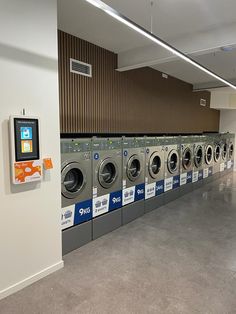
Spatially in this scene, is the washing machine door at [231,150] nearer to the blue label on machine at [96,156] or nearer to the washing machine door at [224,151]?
the washing machine door at [224,151]

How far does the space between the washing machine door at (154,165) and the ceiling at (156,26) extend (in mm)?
1799

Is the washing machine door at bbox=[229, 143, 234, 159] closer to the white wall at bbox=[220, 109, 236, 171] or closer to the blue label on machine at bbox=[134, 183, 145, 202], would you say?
the white wall at bbox=[220, 109, 236, 171]

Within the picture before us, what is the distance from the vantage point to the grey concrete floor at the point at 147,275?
89.0 inches

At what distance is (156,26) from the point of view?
3420 millimetres

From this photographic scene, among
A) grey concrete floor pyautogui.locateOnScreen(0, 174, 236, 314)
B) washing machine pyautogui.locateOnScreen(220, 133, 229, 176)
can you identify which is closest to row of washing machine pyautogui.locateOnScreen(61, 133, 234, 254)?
grey concrete floor pyautogui.locateOnScreen(0, 174, 236, 314)

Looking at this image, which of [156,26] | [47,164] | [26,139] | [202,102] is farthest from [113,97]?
[202,102]

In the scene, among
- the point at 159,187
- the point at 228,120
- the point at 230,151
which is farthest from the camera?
the point at 228,120

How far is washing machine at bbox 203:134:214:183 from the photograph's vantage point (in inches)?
275

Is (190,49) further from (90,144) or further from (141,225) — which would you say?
(141,225)

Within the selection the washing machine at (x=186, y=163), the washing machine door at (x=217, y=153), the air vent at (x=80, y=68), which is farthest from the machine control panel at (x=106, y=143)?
the washing machine door at (x=217, y=153)

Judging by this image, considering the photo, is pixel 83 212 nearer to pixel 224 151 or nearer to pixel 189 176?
pixel 189 176

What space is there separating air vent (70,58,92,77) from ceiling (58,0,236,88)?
40cm

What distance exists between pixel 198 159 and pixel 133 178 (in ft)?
10.2

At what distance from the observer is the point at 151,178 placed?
4.81 metres
